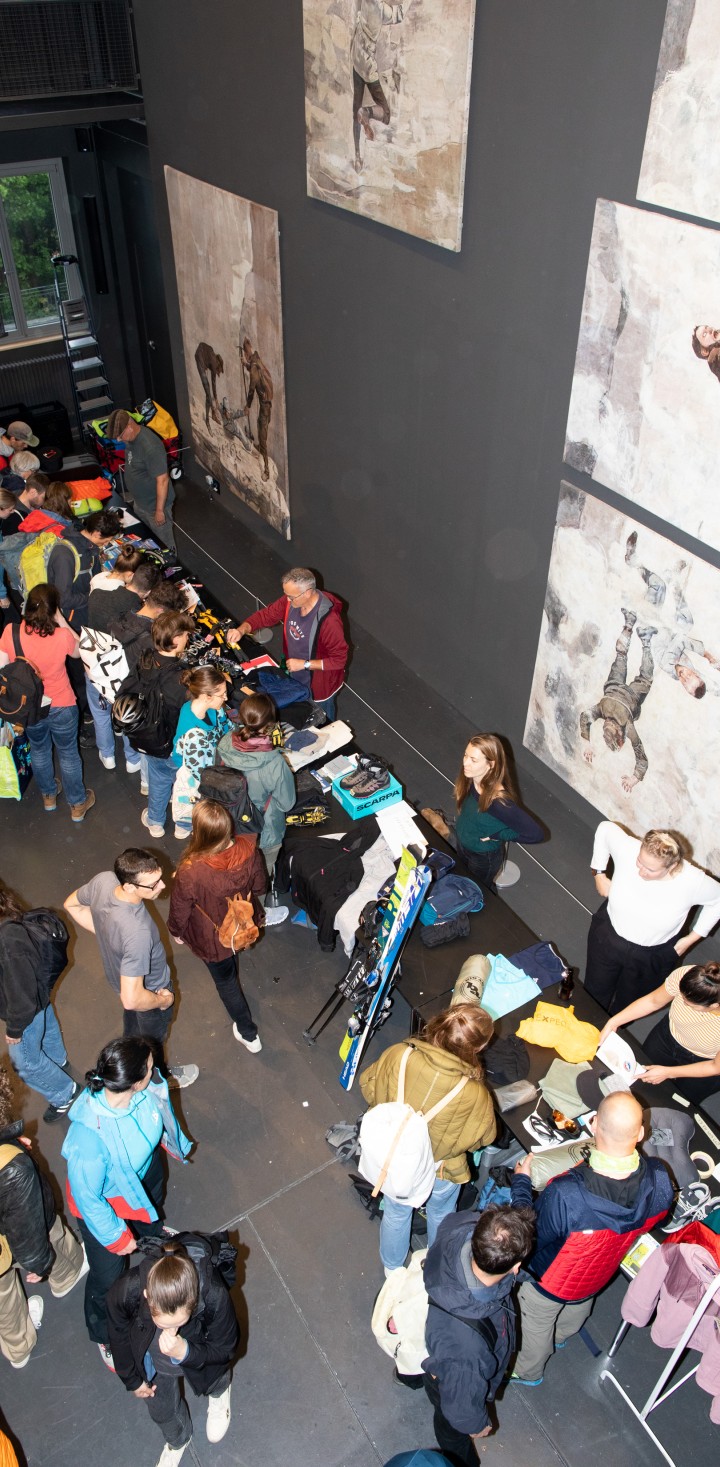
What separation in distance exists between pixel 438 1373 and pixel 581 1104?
1.20 metres

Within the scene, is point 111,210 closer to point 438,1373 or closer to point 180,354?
point 180,354

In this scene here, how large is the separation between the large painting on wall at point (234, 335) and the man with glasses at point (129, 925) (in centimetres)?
517

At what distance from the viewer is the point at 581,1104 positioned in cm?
391

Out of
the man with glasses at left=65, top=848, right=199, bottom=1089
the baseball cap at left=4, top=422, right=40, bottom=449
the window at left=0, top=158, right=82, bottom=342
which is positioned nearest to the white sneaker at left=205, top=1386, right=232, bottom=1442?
the man with glasses at left=65, top=848, right=199, bottom=1089

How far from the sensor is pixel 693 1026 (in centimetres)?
396

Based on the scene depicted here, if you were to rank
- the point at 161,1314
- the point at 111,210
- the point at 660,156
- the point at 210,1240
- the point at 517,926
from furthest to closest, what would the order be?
the point at 111,210 → the point at 517,926 → the point at 660,156 → the point at 210,1240 → the point at 161,1314

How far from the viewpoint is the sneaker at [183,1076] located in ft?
16.1

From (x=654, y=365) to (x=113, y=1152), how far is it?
4.04 metres

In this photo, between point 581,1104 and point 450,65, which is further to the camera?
point 450,65

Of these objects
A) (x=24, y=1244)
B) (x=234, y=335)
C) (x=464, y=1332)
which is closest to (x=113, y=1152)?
(x=24, y=1244)

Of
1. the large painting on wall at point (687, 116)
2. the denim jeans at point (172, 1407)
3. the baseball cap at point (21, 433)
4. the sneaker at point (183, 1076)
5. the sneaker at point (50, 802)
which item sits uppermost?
the large painting on wall at point (687, 116)

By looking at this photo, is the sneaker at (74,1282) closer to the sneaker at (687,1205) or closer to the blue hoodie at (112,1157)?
the blue hoodie at (112,1157)

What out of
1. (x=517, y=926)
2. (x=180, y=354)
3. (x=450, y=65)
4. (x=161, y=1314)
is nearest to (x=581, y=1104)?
(x=517, y=926)

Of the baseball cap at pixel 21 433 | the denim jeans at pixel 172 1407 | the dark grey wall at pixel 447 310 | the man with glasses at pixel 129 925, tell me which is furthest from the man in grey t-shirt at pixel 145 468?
the denim jeans at pixel 172 1407
